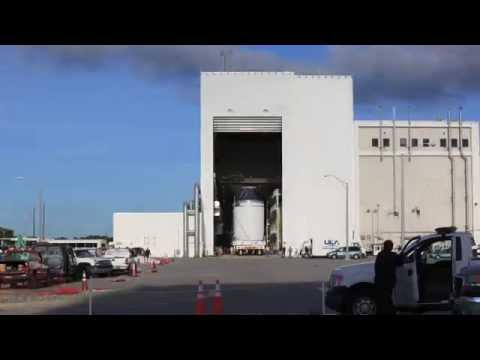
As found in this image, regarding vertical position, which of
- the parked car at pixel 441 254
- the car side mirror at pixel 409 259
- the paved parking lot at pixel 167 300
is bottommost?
the paved parking lot at pixel 167 300

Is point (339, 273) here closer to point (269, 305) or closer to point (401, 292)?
point (401, 292)

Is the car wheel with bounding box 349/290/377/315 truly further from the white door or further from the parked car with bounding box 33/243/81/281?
the parked car with bounding box 33/243/81/281

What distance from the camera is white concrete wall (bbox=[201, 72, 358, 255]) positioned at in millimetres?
87000

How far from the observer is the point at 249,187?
97.9 meters

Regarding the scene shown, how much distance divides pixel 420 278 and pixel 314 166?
7342 cm

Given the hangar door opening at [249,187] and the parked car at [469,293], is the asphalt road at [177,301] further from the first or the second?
the hangar door opening at [249,187]

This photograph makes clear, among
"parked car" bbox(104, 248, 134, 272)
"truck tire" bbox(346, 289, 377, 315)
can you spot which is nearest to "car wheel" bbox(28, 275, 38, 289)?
"parked car" bbox(104, 248, 134, 272)

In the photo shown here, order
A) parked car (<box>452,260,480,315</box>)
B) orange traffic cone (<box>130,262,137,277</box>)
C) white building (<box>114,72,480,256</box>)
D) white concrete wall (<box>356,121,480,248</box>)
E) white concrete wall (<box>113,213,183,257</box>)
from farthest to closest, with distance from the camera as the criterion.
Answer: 1. white concrete wall (<box>113,213,183,257</box>)
2. white concrete wall (<box>356,121,480,248</box>)
3. white building (<box>114,72,480,256</box>)
4. orange traffic cone (<box>130,262,137,277</box>)
5. parked car (<box>452,260,480,315</box>)

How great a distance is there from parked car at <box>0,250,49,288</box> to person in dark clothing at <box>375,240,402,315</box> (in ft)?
65.7

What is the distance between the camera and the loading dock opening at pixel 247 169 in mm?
97188

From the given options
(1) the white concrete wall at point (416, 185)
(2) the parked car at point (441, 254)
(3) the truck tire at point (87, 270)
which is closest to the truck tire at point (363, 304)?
(2) the parked car at point (441, 254)

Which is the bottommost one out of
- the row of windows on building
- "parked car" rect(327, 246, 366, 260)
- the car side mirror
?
"parked car" rect(327, 246, 366, 260)

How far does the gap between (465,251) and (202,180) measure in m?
71.4

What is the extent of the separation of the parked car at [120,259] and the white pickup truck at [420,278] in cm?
2885
